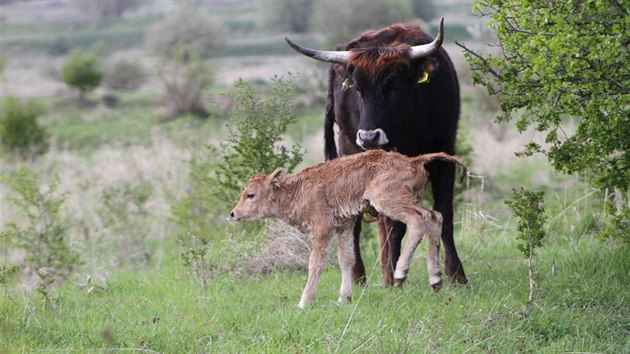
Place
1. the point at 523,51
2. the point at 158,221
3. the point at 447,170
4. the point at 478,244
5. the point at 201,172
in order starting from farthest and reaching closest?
the point at 158,221, the point at 201,172, the point at 478,244, the point at 447,170, the point at 523,51

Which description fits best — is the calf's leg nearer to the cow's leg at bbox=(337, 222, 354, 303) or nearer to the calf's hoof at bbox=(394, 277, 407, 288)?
the calf's hoof at bbox=(394, 277, 407, 288)

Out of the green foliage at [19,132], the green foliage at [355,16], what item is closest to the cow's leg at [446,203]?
the green foliage at [19,132]

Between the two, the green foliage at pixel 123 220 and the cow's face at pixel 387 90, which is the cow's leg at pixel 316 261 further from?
the green foliage at pixel 123 220

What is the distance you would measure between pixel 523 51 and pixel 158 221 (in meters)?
11.2

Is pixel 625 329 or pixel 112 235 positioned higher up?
pixel 625 329

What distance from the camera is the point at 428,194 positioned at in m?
14.1

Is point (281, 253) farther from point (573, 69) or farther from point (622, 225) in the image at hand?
point (573, 69)

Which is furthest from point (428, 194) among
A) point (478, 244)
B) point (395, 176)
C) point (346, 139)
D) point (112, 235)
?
point (395, 176)

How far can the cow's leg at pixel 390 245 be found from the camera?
9.35 m

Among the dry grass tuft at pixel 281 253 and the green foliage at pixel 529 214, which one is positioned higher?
the green foliage at pixel 529 214

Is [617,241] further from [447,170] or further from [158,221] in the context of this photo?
[158,221]

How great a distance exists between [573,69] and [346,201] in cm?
214

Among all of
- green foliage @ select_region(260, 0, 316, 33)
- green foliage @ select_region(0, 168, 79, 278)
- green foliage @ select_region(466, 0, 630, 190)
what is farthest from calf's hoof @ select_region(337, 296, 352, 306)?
green foliage @ select_region(260, 0, 316, 33)

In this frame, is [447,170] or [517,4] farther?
[447,170]
